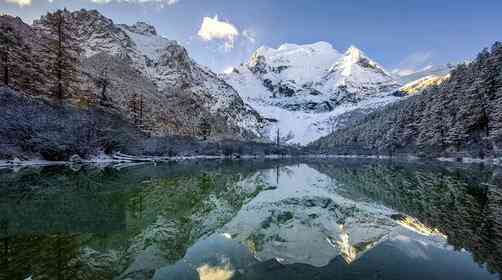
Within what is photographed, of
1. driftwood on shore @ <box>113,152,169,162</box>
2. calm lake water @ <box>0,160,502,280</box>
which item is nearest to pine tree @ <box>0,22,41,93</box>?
driftwood on shore @ <box>113,152,169,162</box>

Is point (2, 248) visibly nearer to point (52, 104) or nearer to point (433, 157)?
point (52, 104)

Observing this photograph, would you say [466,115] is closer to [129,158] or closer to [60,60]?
[129,158]

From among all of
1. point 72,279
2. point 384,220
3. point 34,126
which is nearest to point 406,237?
point 384,220

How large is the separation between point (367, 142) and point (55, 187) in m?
178

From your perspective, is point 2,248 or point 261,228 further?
point 261,228

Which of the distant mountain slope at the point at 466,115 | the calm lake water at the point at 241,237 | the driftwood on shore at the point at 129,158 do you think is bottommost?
the calm lake water at the point at 241,237

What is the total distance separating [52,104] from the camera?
5138 centimetres

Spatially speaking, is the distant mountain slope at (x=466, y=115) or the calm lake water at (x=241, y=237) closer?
the calm lake water at (x=241, y=237)

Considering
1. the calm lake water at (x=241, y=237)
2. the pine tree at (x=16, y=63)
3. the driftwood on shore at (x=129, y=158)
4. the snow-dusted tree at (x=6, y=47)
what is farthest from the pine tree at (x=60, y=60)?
the calm lake water at (x=241, y=237)

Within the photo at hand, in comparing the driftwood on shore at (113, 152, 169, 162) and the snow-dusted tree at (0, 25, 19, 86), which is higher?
the snow-dusted tree at (0, 25, 19, 86)

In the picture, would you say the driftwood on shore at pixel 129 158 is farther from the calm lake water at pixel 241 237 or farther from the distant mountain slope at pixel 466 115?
the distant mountain slope at pixel 466 115

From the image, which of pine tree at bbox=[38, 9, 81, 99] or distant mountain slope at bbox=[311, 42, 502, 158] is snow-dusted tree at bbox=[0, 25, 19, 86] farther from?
distant mountain slope at bbox=[311, 42, 502, 158]

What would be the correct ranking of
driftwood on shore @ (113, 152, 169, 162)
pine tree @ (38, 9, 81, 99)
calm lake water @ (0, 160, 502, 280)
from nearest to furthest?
calm lake water @ (0, 160, 502, 280) < pine tree @ (38, 9, 81, 99) < driftwood on shore @ (113, 152, 169, 162)

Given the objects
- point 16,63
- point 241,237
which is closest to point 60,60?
point 16,63
